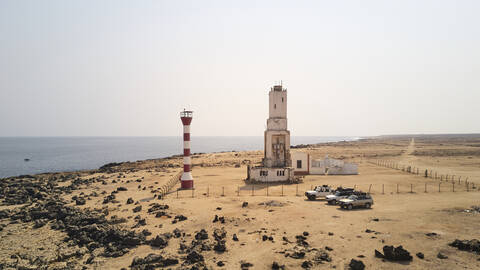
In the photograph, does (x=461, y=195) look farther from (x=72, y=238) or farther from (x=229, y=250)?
A: (x=72, y=238)

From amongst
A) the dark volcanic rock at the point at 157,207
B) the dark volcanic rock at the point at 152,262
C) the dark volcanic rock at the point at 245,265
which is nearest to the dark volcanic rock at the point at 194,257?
the dark volcanic rock at the point at 152,262

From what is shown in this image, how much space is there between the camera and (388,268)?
15.1 m

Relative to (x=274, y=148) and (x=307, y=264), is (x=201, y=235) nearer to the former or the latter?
(x=307, y=264)

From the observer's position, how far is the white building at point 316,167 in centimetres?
4688

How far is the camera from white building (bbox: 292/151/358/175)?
46.9m

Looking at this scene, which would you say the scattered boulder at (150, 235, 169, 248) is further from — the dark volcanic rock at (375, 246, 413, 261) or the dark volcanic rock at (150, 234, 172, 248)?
the dark volcanic rock at (375, 246, 413, 261)

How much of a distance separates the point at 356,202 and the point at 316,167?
2235cm

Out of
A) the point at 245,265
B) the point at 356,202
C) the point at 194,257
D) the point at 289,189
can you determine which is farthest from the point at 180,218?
the point at 289,189

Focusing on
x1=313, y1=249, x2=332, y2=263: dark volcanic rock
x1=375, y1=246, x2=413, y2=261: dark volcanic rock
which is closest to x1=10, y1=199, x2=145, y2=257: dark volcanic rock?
x1=313, y1=249, x2=332, y2=263: dark volcanic rock

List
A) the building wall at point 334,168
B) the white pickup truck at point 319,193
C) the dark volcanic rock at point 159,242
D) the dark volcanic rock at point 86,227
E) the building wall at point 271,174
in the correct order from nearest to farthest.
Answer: the dark volcanic rock at point 159,242 → the dark volcanic rock at point 86,227 → the white pickup truck at point 319,193 → the building wall at point 271,174 → the building wall at point 334,168

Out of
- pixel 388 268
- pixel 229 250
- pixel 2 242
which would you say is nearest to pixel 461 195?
pixel 388 268

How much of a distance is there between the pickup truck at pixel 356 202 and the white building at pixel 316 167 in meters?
20.4

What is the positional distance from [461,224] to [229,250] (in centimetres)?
1612

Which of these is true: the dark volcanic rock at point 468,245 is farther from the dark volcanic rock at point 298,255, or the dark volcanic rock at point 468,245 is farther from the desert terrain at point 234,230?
the dark volcanic rock at point 298,255
